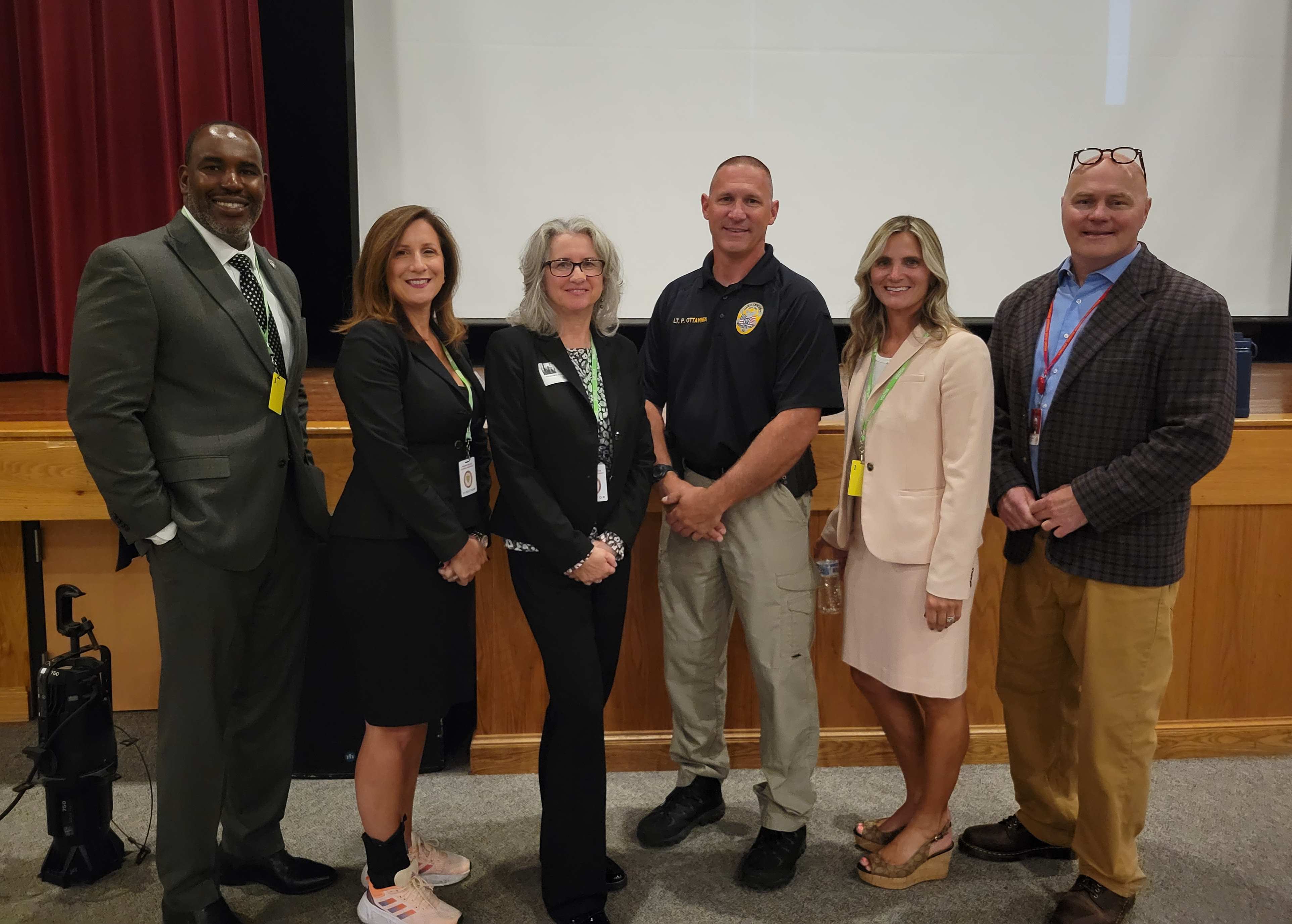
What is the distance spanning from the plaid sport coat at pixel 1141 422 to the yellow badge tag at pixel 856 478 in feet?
1.33

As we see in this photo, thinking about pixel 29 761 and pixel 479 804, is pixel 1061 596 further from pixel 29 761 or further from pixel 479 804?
pixel 29 761

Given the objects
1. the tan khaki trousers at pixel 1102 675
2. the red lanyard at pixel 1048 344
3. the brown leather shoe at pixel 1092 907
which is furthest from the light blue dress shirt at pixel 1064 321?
the brown leather shoe at pixel 1092 907

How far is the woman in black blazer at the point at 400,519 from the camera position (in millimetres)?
1763

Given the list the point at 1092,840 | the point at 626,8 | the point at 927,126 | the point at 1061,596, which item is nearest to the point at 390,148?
the point at 626,8

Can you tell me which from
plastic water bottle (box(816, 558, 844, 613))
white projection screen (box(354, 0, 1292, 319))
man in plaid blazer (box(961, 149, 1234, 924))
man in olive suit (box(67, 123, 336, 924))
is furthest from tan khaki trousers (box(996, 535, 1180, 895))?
white projection screen (box(354, 0, 1292, 319))

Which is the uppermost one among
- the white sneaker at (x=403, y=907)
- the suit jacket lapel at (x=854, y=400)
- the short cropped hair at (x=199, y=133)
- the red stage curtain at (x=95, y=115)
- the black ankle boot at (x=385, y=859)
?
the red stage curtain at (x=95, y=115)

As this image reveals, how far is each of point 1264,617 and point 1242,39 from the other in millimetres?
2988

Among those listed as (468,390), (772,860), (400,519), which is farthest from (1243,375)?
(400,519)

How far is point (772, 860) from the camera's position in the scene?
212 centimetres

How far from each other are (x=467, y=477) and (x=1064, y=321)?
1413mm

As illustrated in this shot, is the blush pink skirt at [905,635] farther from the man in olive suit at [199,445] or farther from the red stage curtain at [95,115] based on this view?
the red stage curtain at [95,115]

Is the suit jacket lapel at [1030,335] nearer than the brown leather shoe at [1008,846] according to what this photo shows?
Yes

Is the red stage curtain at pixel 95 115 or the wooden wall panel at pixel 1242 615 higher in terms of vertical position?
the red stage curtain at pixel 95 115

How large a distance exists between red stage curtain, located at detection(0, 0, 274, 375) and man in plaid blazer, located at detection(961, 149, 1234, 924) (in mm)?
3380
